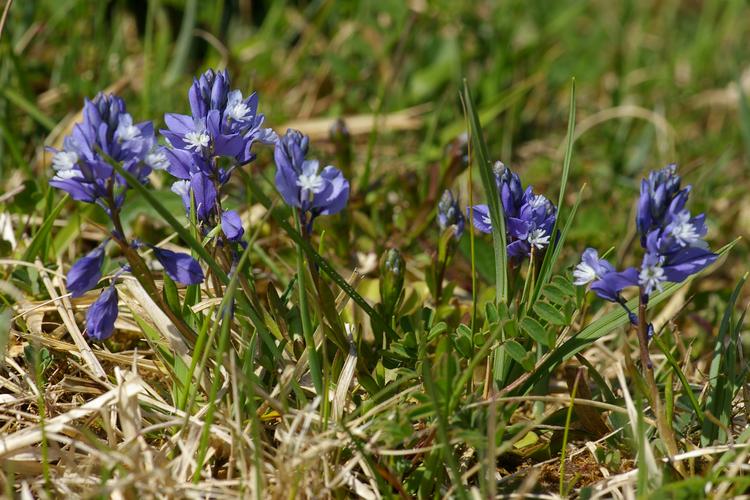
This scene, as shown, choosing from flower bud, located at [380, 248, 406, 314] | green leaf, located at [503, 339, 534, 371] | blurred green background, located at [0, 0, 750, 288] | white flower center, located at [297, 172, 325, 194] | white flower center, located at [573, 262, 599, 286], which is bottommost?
A: green leaf, located at [503, 339, 534, 371]

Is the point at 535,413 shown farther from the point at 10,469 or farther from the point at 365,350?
the point at 10,469

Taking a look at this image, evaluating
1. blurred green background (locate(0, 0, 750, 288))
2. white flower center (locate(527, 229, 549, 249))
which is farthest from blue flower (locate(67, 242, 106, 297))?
blurred green background (locate(0, 0, 750, 288))

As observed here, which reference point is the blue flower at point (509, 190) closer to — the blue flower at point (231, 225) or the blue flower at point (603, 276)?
the blue flower at point (603, 276)

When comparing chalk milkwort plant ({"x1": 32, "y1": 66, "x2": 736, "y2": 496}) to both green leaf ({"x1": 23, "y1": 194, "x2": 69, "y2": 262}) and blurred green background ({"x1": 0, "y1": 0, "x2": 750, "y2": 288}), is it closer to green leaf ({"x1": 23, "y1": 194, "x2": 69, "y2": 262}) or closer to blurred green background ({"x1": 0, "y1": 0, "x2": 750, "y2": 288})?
green leaf ({"x1": 23, "y1": 194, "x2": 69, "y2": 262})

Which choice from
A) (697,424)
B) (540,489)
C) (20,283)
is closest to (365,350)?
(540,489)

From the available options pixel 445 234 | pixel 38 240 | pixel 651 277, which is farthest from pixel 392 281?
pixel 38 240

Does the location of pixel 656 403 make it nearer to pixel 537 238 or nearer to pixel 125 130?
pixel 537 238

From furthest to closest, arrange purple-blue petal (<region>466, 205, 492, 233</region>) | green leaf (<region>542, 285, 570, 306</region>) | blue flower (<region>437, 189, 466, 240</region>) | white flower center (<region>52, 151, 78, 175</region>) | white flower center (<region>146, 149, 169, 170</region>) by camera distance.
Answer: blue flower (<region>437, 189, 466, 240</region>) < purple-blue petal (<region>466, 205, 492, 233</region>) < green leaf (<region>542, 285, 570, 306</region>) < white flower center (<region>146, 149, 169, 170</region>) < white flower center (<region>52, 151, 78, 175</region>)
